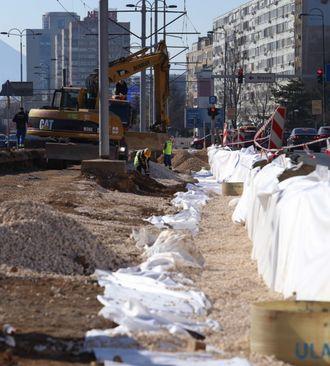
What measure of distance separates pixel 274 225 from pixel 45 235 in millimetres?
2504

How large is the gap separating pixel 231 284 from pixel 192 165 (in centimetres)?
4145

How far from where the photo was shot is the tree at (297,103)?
10231cm

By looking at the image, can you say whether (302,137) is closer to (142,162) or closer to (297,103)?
(142,162)

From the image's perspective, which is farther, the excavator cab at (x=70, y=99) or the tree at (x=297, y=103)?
the tree at (x=297, y=103)

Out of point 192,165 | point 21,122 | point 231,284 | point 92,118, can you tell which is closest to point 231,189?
point 92,118

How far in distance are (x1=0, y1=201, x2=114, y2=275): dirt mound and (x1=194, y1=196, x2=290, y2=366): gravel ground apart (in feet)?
4.25

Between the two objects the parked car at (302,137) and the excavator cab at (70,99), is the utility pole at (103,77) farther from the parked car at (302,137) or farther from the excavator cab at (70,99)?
the parked car at (302,137)

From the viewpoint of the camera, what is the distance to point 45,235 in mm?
11594

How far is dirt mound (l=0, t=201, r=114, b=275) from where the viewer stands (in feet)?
36.5

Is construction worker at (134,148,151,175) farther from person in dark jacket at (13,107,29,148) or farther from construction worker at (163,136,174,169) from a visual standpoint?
person in dark jacket at (13,107,29,148)

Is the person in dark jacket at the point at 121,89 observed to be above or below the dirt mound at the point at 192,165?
above

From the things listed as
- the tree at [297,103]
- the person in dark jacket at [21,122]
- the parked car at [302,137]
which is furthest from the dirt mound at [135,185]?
the tree at [297,103]

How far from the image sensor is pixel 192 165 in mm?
52281

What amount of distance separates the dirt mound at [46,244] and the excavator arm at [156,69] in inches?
1064
